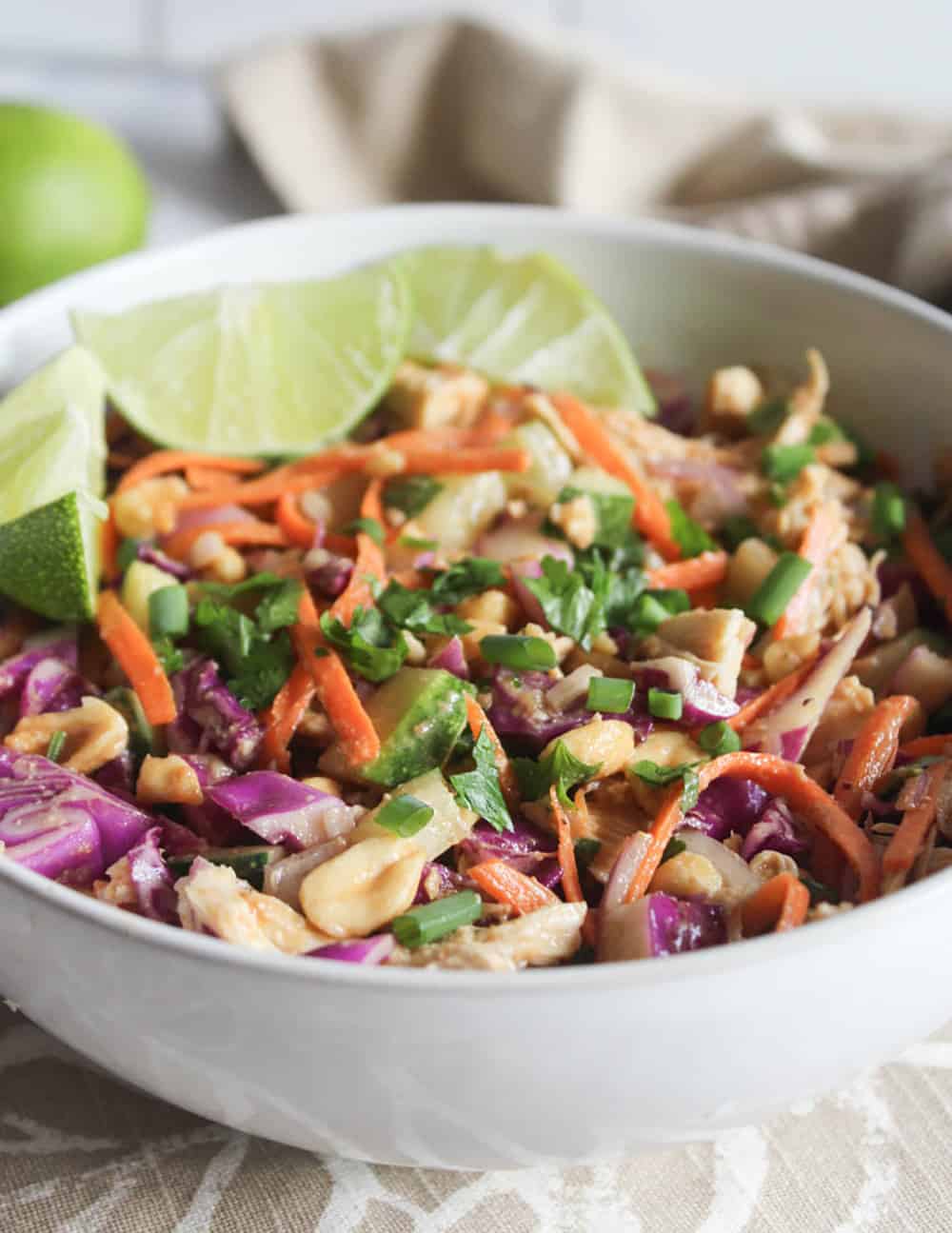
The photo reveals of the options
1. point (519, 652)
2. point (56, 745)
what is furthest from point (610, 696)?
point (56, 745)

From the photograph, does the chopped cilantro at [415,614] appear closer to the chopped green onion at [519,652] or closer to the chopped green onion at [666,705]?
the chopped green onion at [519,652]

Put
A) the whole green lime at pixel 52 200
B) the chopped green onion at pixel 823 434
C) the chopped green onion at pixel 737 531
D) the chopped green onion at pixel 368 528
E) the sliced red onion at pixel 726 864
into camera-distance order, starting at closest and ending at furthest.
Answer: the sliced red onion at pixel 726 864 → the chopped green onion at pixel 368 528 → the chopped green onion at pixel 737 531 → the chopped green onion at pixel 823 434 → the whole green lime at pixel 52 200

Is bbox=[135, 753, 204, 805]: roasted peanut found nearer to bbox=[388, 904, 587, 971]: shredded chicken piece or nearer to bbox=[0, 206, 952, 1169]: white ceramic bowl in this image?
bbox=[0, 206, 952, 1169]: white ceramic bowl

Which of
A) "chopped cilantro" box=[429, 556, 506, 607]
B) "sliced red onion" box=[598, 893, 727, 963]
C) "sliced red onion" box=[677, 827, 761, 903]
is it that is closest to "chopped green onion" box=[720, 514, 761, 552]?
"chopped cilantro" box=[429, 556, 506, 607]

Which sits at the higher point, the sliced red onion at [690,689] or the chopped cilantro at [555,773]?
the sliced red onion at [690,689]

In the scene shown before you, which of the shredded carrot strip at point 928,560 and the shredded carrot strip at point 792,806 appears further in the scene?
the shredded carrot strip at point 928,560

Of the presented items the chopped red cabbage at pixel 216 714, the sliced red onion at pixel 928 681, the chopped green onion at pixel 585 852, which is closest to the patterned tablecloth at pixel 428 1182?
the chopped green onion at pixel 585 852
